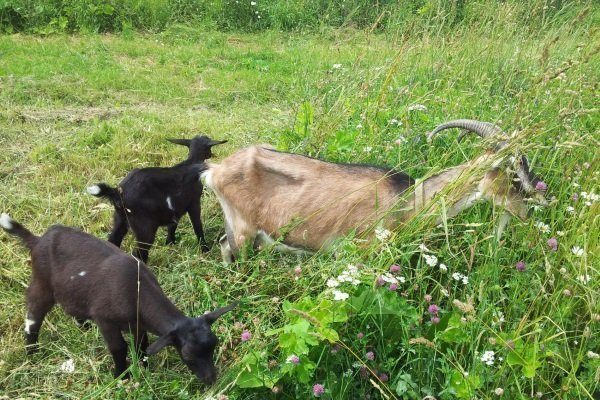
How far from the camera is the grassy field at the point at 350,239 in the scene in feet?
9.12

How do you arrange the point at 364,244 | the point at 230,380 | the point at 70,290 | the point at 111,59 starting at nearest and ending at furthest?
the point at 230,380 → the point at 70,290 → the point at 364,244 → the point at 111,59

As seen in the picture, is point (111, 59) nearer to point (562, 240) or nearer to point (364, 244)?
point (364, 244)

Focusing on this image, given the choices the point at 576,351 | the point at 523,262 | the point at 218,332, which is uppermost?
the point at 523,262

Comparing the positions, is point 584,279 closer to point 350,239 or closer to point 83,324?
point 350,239

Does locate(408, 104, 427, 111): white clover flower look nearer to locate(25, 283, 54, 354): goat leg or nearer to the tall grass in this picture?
locate(25, 283, 54, 354): goat leg

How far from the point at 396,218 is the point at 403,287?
1.54ft

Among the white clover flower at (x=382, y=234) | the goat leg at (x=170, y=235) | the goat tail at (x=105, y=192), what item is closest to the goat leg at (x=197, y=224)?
the goat leg at (x=170, y=235)

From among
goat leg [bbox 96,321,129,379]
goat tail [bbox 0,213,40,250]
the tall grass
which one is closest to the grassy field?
goat leg [bbox 96,321,129,379]

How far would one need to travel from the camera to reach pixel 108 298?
311 centimetres

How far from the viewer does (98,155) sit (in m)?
5.16

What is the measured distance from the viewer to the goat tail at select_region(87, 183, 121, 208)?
145 inches

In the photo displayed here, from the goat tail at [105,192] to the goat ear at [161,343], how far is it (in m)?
1.28

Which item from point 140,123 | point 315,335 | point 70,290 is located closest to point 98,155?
point 140,123

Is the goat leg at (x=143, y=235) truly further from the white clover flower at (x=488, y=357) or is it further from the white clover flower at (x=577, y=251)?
the white clover flower at (x=577, y=251)
